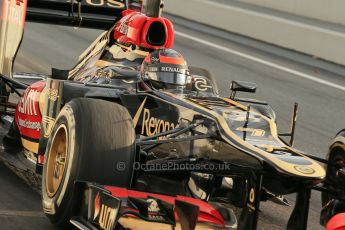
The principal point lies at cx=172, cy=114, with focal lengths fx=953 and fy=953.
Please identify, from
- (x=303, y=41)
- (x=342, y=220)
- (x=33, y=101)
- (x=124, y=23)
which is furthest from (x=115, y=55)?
(x=303, y=41)

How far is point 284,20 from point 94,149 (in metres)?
11.4

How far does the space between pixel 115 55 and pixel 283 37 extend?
862 cm

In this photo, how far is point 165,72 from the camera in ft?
25.9

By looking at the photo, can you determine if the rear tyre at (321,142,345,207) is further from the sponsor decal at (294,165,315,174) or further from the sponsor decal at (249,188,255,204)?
the sponsor decal at (249,188,255,204)

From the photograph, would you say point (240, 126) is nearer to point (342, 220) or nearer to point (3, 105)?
point (342, 220)

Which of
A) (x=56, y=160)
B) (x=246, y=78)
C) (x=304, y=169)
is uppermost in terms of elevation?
(x=304, y=169)

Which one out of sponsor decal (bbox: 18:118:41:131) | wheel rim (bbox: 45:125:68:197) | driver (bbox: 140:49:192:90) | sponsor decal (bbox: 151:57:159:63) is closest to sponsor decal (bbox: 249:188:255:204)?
wheel rim (bbox: 45:125:68:197)

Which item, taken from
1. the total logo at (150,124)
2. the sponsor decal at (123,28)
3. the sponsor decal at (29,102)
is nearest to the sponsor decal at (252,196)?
the total logo at (150,124)

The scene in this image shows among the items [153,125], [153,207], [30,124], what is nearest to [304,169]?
[153,207]

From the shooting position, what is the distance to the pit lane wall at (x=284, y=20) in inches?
651

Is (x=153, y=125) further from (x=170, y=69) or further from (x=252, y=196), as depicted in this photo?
(x=252, y=196)

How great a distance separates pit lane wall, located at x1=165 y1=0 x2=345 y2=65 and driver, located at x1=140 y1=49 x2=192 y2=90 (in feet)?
28.2

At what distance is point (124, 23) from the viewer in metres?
9.45

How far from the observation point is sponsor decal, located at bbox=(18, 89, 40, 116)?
8.82 m
